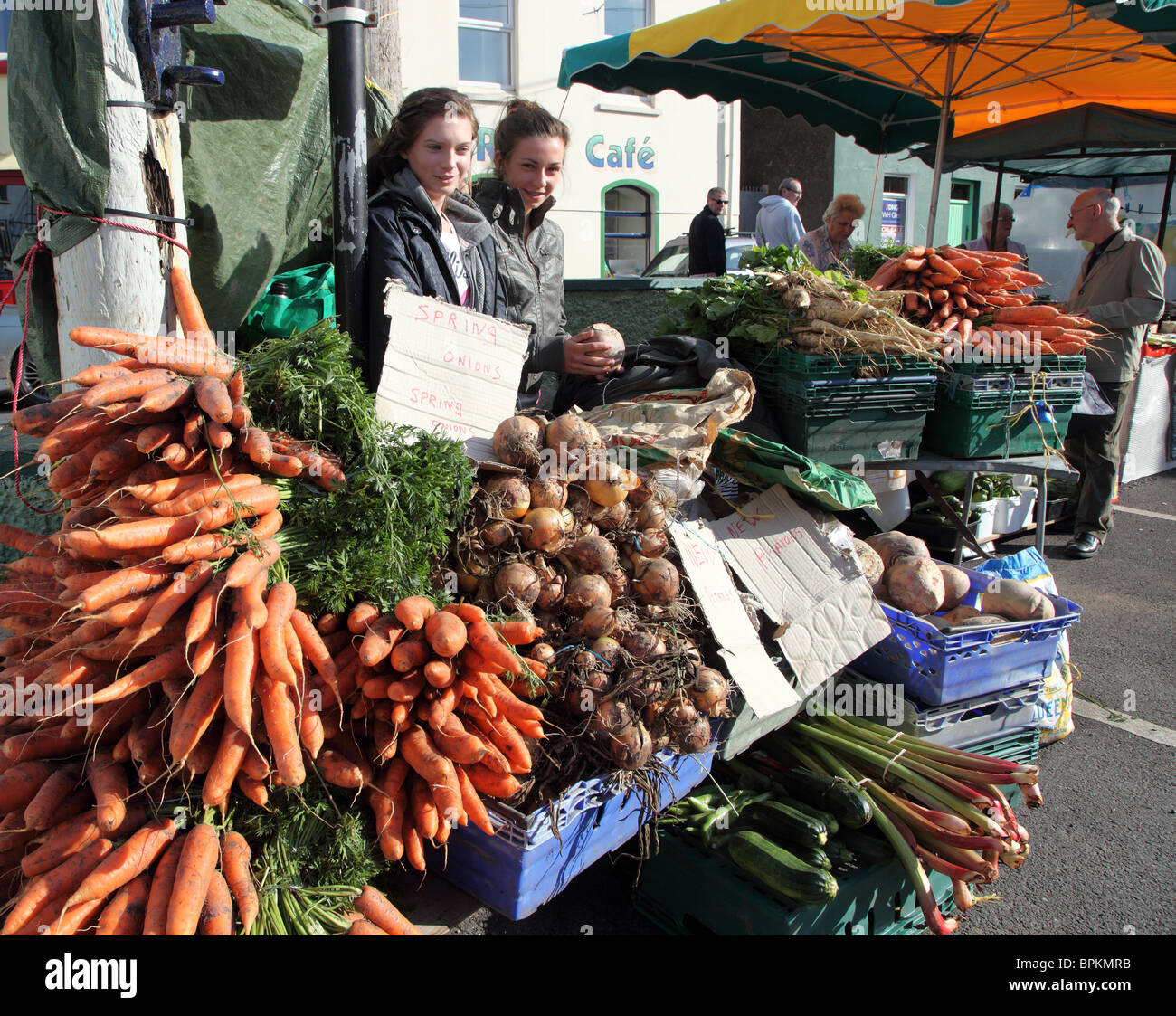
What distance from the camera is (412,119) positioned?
2.93m

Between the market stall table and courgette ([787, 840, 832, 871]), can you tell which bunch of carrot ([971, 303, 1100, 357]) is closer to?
the market stall table

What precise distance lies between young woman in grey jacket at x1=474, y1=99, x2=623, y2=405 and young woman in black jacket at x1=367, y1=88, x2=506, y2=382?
43 centimetres

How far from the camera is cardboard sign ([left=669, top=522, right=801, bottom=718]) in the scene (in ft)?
8.59

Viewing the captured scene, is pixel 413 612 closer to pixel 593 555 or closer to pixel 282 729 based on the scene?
pixel 282 729

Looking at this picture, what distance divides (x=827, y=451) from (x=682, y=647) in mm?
1770

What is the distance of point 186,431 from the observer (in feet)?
6.59

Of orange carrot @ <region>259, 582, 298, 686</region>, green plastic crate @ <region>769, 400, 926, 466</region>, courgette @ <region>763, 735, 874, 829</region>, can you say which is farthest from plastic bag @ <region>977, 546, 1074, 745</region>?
orange carrot @ <region>259, 582, 298, 686</region>

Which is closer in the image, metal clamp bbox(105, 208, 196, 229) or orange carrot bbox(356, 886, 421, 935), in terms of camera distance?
orange carrot bbox(356, 886, 421, 935)

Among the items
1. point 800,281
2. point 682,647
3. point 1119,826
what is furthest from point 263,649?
point 1119,826

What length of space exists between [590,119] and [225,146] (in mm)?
11375

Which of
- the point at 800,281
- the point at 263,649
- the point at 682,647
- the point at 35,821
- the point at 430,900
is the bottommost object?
the point at 430,900

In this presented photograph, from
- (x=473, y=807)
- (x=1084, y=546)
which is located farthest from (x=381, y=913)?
(x=1084, y=546)

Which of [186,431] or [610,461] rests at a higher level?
[186,431]
